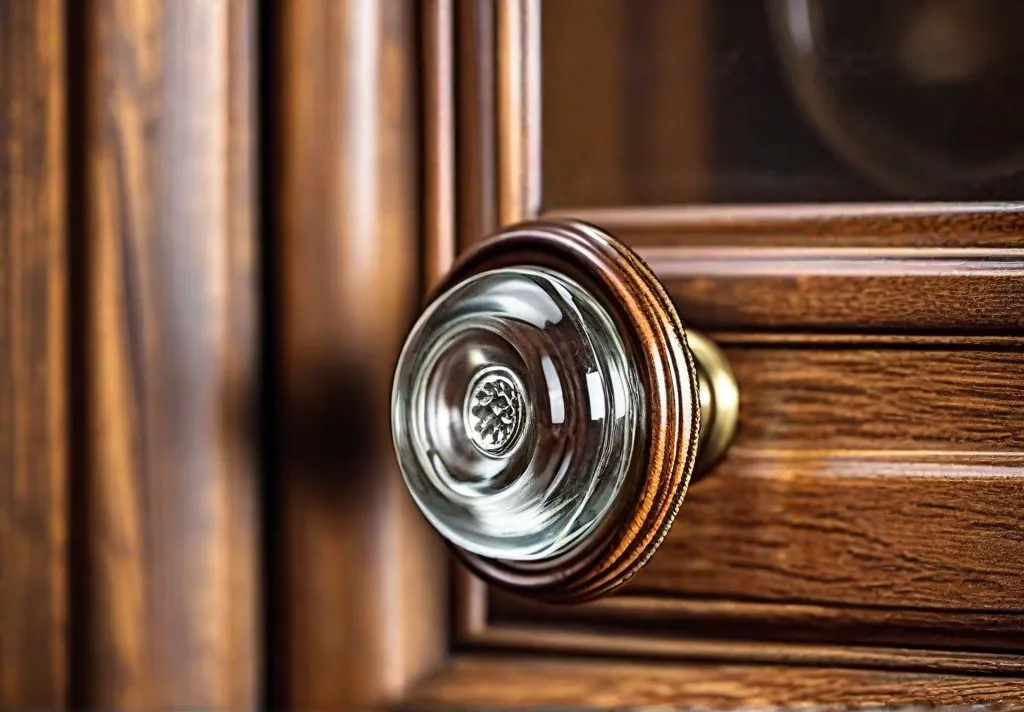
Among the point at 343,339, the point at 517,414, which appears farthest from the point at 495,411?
the point at 343,339

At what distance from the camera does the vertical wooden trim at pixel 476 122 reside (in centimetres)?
38

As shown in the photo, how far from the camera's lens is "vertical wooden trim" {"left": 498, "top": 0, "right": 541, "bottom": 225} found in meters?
0.38

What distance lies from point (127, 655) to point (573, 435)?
0.21 meters

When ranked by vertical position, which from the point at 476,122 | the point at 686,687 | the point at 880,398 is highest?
the point at 476,122

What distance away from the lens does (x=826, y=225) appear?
358mm

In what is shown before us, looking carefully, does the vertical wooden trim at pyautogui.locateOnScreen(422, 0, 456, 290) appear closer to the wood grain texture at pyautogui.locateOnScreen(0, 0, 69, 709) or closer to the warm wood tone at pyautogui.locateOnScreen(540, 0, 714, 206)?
the warm wood tone at pyautogui.locateOnScreen(540, 0, 714, 206)

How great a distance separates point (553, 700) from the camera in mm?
368

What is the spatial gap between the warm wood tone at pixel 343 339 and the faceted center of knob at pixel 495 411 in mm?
94

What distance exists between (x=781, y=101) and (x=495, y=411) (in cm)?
18

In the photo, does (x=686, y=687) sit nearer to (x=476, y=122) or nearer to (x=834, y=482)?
(x=834, y=482)

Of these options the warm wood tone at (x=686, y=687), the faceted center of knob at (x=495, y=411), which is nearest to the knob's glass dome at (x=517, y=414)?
the faceted center of knob at (x=495, y=411)

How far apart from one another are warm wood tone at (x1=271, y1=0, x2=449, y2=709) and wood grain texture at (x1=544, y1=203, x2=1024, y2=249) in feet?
0.31

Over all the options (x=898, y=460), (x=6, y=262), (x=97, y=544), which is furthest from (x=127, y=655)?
(x=898, y=460)

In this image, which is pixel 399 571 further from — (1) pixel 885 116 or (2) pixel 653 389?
(1) pixel 885 116
